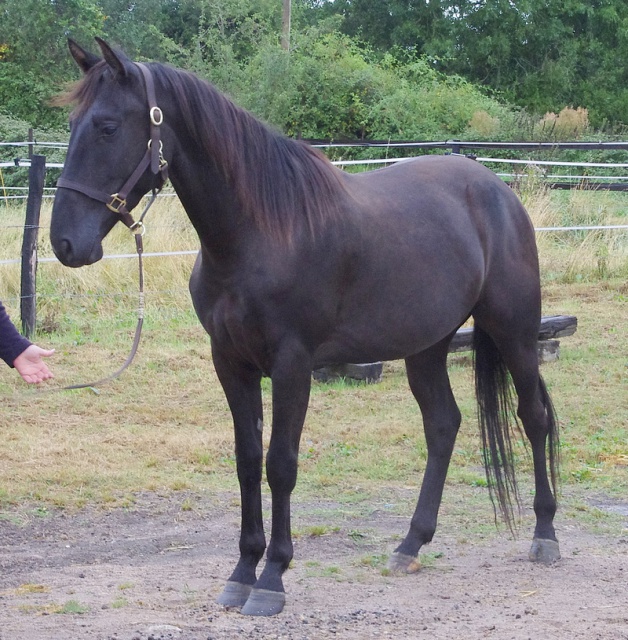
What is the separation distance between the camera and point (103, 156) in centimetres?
323

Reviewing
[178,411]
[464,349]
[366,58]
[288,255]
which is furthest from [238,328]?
[366,58]

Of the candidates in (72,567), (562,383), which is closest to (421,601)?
(72,567)

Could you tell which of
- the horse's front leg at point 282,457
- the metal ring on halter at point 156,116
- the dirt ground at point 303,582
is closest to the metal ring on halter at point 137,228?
the metal ring on halter at point 156,116

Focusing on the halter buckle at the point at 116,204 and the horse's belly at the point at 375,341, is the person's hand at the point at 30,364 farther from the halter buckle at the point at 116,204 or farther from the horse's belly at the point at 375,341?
the horse's belly at the point at 375,341

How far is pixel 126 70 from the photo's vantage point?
129 inches

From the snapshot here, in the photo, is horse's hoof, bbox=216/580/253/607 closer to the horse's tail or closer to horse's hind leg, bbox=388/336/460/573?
horse's hind leg, bbox=388/336/460/573

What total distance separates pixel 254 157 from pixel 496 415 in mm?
1999

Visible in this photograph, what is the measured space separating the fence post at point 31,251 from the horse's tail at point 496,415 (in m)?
5.13

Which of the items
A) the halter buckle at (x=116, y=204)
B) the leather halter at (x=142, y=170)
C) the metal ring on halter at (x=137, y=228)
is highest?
the leather halter at (x=142, y=170)

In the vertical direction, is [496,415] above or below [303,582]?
above

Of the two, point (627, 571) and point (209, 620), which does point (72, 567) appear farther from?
point (627, 571)

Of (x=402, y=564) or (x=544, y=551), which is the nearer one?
(x=402, y=564)

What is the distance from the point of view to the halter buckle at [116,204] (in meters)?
3.22

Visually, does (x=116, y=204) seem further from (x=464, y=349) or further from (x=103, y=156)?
(x=464, y=349)
